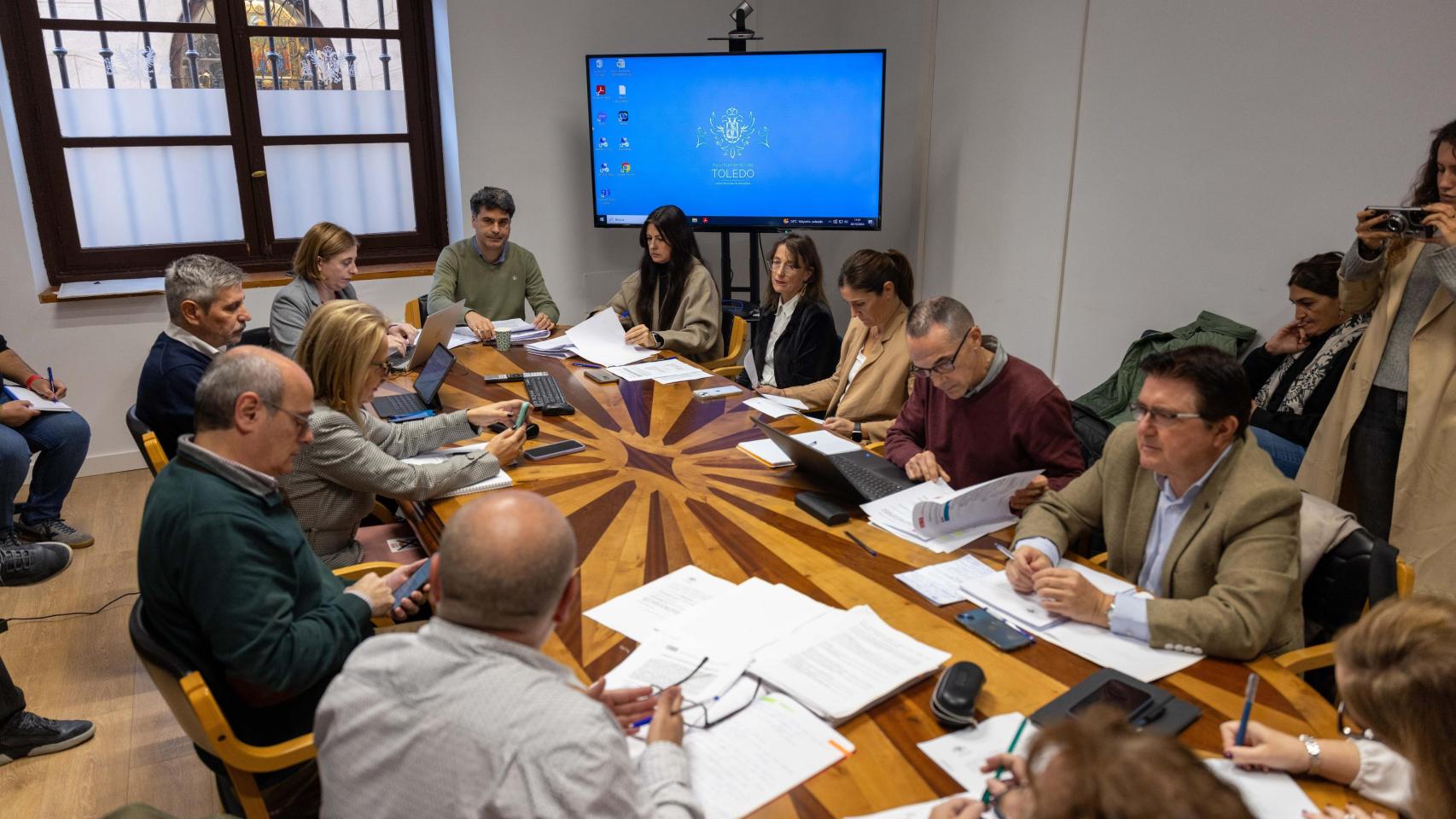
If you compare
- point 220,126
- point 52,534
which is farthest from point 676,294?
point 52,534

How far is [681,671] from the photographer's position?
1729 millimetres

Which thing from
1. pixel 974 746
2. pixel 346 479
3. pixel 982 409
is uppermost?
pixel 982 409

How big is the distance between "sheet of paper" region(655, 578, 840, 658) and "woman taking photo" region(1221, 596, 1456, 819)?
79 cm

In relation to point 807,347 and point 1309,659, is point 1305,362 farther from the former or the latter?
point 1309,659

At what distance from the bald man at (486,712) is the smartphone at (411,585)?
2.84ft

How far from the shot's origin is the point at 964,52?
212 inches

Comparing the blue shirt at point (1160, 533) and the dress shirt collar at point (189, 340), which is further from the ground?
the dress shirt collar at point (189, 340)

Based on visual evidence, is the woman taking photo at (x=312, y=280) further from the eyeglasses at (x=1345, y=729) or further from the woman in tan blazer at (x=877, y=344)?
the eyeglasses at (x=1345, y=729)

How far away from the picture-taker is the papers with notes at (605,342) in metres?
4.17

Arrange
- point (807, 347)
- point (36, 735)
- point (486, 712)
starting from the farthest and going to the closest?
point (807, 347) → point (36, 735) → point (486, 712)

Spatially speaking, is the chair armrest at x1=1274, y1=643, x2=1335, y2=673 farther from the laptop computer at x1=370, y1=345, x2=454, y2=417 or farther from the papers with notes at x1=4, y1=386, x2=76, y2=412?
the papers with notes at x1=4, y1=386, x2=76, y2=412

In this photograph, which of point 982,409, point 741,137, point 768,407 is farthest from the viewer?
point 741,137


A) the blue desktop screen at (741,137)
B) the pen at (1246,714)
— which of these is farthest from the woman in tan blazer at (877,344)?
the pen at (1246,714)

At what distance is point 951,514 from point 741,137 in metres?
3.77
